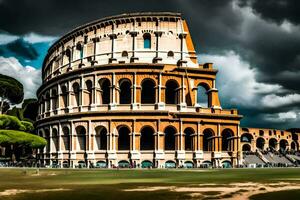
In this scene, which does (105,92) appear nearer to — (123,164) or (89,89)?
(89,89)

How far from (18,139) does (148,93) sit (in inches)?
687

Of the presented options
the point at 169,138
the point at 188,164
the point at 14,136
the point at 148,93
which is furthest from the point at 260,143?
the point at 14,136

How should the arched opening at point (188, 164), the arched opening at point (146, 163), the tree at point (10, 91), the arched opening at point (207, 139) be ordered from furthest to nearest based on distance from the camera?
the tree at point (10, 91) < the arched opening at point (207, 139) < the arched opening at point (188, 164) < the arched opening at point (146, 163)

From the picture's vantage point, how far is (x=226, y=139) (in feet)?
171

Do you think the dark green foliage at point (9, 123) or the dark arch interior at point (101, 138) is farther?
the dark arch interior at point (101, 138)

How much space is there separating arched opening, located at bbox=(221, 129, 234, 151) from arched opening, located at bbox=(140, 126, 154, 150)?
1002 cm

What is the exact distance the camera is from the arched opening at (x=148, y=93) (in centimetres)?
5119

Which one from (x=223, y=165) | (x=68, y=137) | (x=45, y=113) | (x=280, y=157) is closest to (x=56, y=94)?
(x=45, y=113)

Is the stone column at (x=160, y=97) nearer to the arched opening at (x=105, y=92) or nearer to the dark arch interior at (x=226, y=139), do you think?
the arched opening at (x=105, y=92)

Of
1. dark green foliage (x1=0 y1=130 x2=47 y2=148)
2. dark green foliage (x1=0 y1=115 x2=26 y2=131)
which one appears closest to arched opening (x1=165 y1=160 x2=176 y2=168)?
dark green foliage (x1=0 y1=130 x2=47 y2=148)

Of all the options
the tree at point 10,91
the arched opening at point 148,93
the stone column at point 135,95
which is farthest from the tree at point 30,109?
the stone column at point 135,95

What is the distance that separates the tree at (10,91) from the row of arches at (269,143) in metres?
43.1

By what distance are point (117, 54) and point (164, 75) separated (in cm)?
761

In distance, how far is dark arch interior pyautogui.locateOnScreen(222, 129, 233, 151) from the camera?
51009 millimetres
